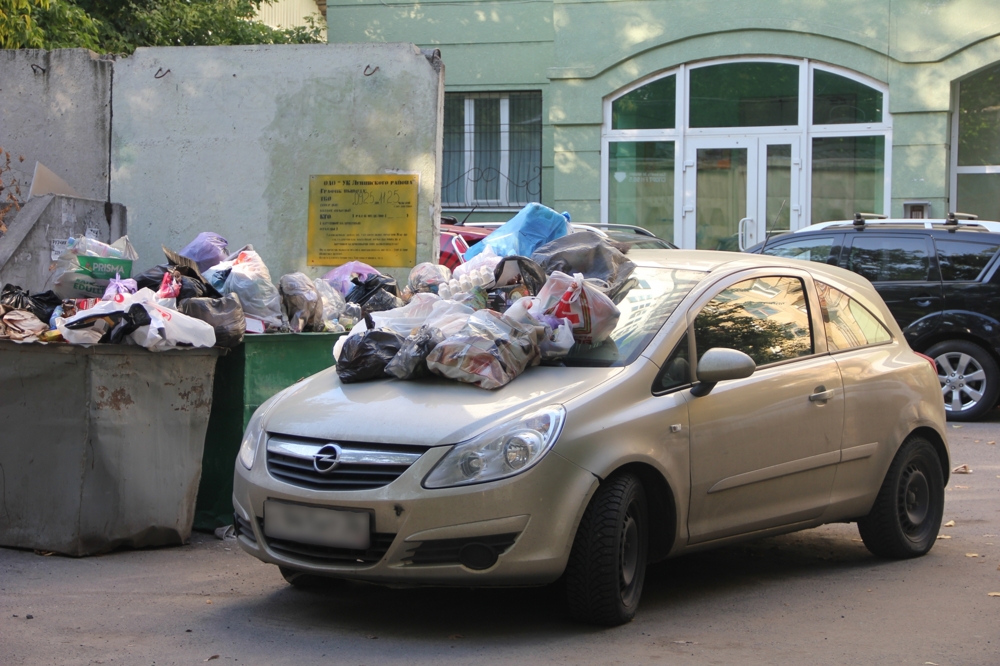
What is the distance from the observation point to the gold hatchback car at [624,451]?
4180mm

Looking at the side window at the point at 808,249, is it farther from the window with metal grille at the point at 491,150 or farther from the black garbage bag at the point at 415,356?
the window with metal grille at the point at 491,150

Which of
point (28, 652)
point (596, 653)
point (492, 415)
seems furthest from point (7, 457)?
point (596, 653)

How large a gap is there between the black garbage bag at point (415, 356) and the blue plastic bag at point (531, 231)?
287cm

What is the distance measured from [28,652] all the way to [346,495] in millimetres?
1322

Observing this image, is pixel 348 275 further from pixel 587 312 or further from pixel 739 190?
pixel 739 190

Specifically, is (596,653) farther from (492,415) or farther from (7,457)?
(7,457)

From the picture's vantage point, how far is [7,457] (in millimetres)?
5836

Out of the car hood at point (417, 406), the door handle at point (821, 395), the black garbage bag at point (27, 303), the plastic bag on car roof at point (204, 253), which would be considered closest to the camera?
the car hood at point (417, 406)

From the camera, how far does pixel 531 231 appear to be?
7766mm

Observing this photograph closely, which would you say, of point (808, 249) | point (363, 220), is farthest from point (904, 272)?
point (363, 220)

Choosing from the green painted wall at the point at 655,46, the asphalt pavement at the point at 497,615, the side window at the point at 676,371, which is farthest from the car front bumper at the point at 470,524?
the green painted wall at the point at 655,46

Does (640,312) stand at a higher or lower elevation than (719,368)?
higher

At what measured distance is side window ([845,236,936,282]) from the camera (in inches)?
435

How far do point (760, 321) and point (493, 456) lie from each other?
176 cm
